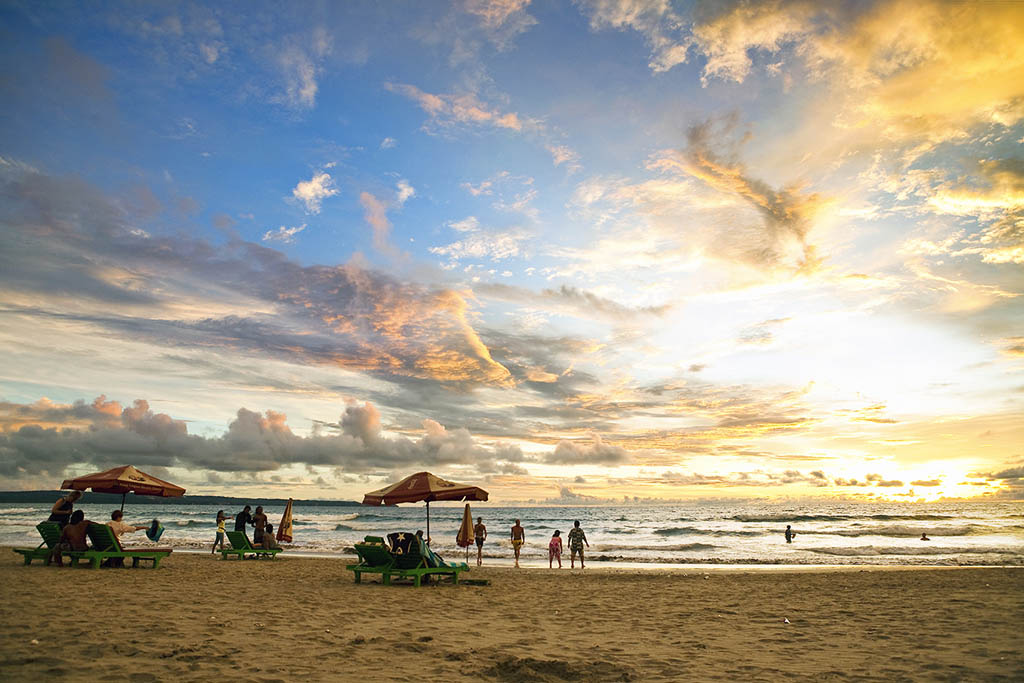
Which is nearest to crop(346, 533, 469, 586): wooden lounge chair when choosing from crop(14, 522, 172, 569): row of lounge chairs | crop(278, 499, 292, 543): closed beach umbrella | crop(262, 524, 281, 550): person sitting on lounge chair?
crop(14, 522, 172, 569): row of lounge chairs

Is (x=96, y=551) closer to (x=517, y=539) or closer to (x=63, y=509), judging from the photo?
(x=63, y=509)

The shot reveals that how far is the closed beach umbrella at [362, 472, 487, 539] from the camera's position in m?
14.8

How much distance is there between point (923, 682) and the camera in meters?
6.24

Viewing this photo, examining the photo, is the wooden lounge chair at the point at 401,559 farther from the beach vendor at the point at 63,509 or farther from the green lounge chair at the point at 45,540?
the beach vendor at the point at 63,509

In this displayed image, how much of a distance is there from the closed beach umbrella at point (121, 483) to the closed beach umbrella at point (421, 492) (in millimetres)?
6462

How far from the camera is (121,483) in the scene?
16359 millimetres

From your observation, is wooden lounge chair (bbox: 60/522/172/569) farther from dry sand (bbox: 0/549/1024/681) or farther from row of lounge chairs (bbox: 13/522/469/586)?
dry sand (bbox: 0/549/1024/681)

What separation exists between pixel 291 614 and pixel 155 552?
8745 mm

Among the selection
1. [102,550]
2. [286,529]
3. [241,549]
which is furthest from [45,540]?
[286,529]

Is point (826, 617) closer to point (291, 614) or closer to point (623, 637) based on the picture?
point (623, 637)

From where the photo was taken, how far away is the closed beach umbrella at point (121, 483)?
16.1m

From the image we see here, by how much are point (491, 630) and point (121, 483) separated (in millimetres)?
12620

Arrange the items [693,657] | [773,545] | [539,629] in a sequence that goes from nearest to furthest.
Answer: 1. [693,657]
2. [539,629]
3. [773,545]

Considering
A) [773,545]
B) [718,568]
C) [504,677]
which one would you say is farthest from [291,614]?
[773,545]
